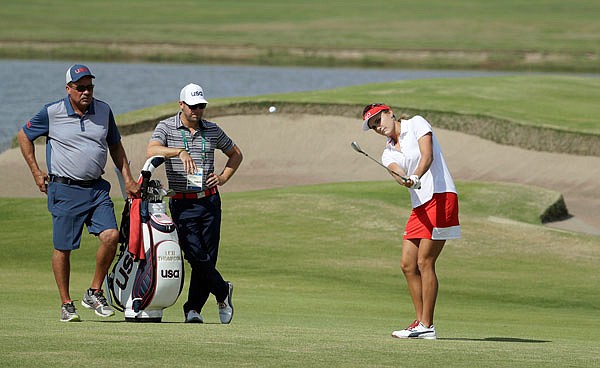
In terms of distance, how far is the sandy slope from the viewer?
27.3m

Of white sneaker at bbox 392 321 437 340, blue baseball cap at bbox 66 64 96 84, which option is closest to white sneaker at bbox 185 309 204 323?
white sneaker at bbox 392 321 437 340

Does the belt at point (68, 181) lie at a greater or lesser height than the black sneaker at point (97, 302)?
greater

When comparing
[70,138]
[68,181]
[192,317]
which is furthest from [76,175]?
[192,317]

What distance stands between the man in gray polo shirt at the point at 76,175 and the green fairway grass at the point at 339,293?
1.62ft

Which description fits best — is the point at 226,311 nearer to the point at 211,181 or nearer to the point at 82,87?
the point at 211,181

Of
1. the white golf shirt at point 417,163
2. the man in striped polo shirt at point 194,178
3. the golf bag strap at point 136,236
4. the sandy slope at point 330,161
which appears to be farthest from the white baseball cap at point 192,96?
the sandy slope at point 330,161

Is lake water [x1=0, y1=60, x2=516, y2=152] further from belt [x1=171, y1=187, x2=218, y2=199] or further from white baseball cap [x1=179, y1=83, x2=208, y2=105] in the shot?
white baseball cap [x1=179, y1=83, x2=208, y2=105]


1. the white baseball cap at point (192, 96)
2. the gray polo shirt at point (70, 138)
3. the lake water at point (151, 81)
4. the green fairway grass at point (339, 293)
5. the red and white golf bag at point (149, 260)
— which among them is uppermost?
the white baseball cap at point (192, 96)

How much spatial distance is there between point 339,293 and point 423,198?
15.0ft

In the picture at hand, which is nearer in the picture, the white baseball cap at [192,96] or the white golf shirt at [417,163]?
the white golf shirt at [417,163]

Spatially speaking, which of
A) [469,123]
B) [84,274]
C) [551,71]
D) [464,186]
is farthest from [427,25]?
[84,274]

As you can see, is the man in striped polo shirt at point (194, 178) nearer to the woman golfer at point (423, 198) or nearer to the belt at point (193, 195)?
the belt at point (193, 195)

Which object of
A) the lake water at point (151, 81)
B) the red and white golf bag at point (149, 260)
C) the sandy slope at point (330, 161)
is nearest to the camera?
the red and white golf bag at point (149, 260)

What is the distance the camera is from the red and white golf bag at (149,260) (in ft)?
30.2
